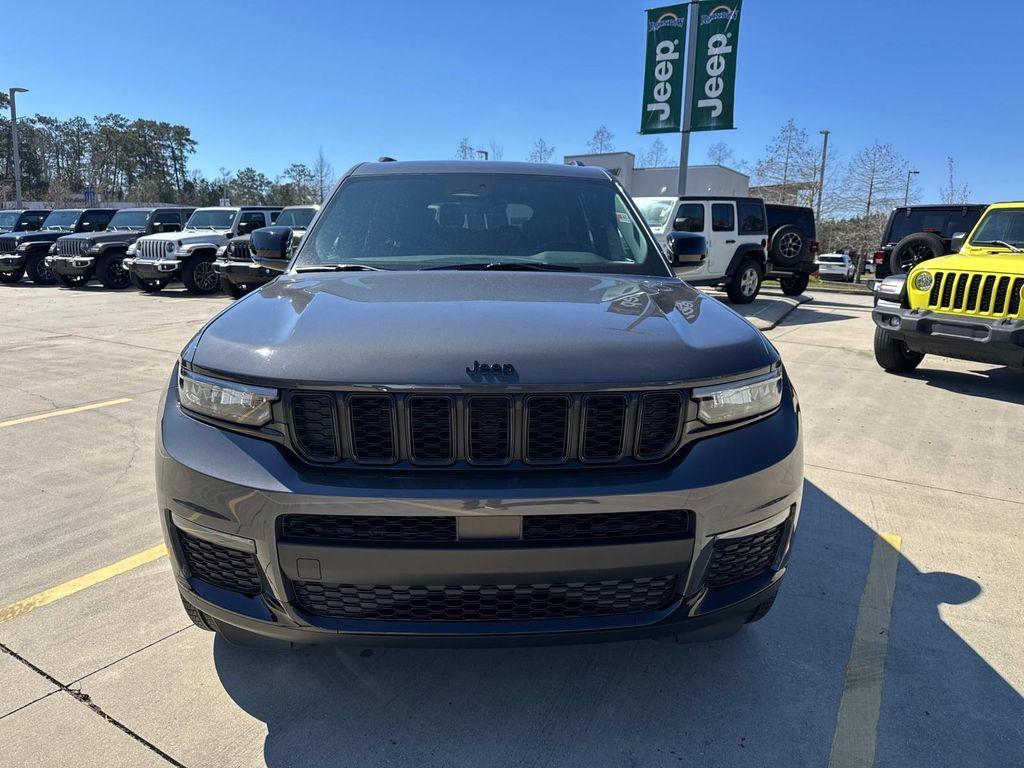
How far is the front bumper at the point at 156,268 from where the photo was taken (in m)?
15.2

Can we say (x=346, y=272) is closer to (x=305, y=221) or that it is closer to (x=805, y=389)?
(x=805, y=389)

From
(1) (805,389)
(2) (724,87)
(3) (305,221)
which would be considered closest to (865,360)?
(1) (805,389)

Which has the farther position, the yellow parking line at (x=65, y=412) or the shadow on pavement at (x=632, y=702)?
the yellow parking line at (x=65, y=412)

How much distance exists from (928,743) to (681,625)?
3.04 feet

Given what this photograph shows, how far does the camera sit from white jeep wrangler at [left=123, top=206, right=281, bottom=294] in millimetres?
15250

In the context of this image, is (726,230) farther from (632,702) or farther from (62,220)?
(62,220)

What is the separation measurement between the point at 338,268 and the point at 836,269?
101 ft

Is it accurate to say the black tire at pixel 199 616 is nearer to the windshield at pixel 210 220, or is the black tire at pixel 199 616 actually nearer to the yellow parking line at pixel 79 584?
the yellow parking line at pixel 79 584

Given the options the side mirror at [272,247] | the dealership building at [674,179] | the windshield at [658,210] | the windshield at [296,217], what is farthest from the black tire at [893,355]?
the dealership building at [674,179]

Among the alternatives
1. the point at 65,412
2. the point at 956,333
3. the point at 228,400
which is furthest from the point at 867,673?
the point at 65,412

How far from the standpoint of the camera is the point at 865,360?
852 cm

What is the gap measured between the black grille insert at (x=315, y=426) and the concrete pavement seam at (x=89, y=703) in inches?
39.5

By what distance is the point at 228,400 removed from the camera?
1905mm

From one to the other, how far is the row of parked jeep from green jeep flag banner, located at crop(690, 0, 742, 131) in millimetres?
9099
